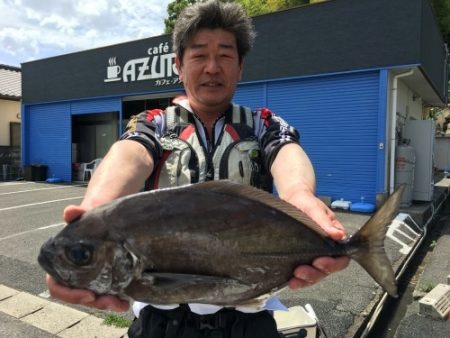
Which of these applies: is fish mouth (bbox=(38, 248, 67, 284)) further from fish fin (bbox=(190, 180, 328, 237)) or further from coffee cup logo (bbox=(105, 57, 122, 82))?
coffee cup logo (bbox=(105, 57, 122, 82))

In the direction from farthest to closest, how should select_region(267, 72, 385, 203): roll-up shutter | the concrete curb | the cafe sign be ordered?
the cafe sign < select_region(267, 72, 385, 203): roll-up shutter < the concrete curb

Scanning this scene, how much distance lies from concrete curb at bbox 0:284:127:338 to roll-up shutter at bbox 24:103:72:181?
49.9 feet

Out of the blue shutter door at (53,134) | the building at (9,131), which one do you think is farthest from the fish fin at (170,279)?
the building at (9,131)

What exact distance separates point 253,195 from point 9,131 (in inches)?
981

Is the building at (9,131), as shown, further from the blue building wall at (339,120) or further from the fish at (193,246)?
the fish at (193,246)

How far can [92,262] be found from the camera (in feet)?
4.60

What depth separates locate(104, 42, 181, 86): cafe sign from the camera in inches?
602

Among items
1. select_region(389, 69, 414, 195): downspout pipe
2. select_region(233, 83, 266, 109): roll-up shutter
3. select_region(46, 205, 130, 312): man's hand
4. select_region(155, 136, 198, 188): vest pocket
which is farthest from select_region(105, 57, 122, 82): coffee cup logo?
select_region(46, 205, 130, 312): man's hand

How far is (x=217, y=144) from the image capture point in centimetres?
215

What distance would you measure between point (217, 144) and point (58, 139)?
Result: 1940 cm

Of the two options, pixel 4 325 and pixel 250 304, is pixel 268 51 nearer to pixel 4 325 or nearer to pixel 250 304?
pixel 4 325

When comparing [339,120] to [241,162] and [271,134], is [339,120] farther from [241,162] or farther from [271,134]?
[241,162]

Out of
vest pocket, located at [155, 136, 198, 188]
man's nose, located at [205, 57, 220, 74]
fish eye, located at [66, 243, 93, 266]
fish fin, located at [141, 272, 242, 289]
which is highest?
man's nose, located at [205, 57, 220, 74]

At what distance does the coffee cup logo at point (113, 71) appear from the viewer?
1706 centimetres
